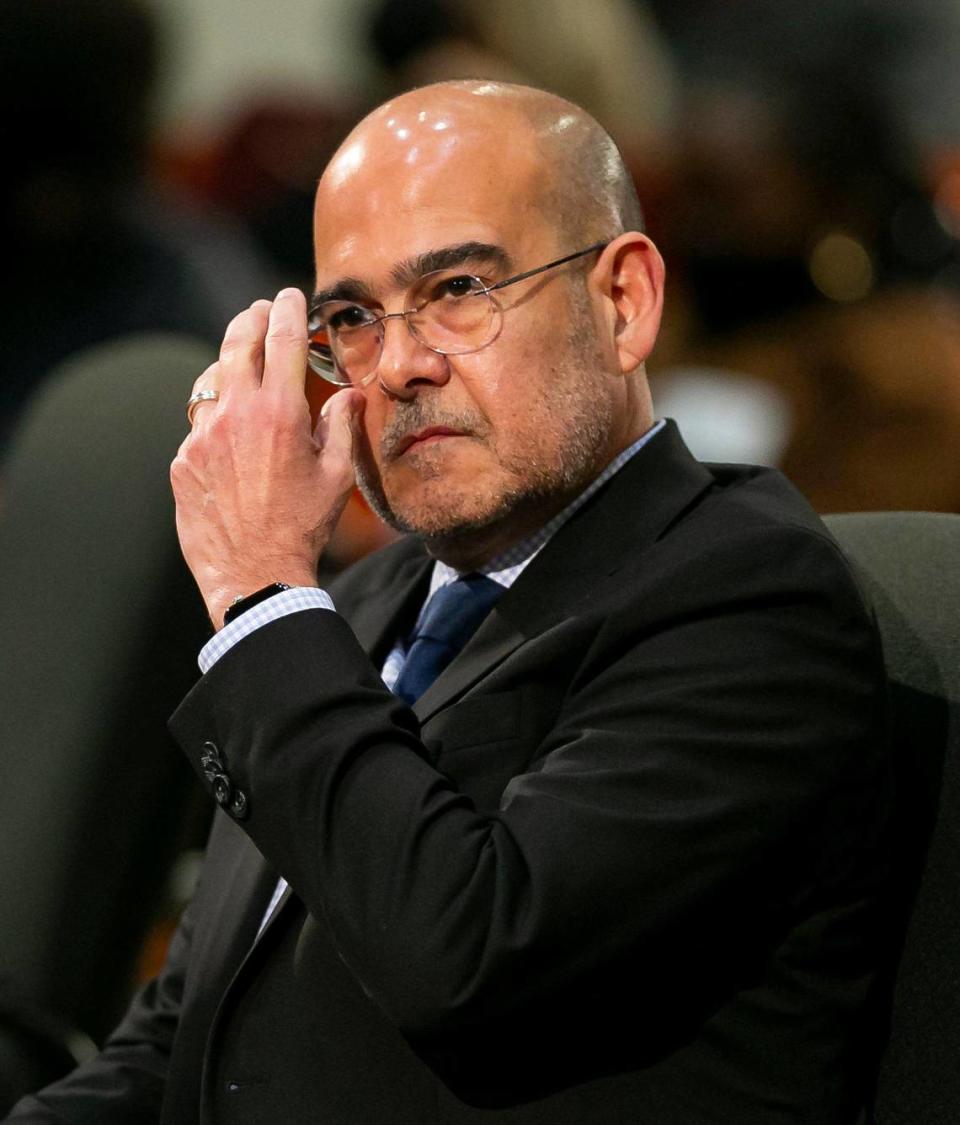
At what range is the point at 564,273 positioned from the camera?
4.79 feet

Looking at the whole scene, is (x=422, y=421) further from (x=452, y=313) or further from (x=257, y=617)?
(x=257, y=617)

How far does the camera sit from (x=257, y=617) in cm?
127

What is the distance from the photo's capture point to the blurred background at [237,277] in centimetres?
171

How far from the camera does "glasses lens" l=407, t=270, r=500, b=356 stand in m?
1.42

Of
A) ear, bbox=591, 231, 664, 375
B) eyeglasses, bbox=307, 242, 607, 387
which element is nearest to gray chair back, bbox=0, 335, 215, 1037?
eyeglasses, bbox=307, 242, 607, 387

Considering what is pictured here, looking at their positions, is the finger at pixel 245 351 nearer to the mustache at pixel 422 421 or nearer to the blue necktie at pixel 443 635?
the mustache at pixel 422 421

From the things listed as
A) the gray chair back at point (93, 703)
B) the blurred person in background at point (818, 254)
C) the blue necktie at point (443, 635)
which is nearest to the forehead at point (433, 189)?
the blue necktie at point (443, 635)

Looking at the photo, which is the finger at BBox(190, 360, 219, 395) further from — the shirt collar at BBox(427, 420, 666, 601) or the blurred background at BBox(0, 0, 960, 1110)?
the shirt collar at BBox(427, 420, 666, 601)

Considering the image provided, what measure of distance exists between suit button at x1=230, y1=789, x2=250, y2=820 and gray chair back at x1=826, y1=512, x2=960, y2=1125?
0.51m

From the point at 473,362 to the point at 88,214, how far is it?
1.56m

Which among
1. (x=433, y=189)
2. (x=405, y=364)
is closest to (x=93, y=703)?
(x=405, y=364)

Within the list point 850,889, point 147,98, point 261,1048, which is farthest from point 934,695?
point 147,98

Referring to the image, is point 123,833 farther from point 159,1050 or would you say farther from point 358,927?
point 358,927

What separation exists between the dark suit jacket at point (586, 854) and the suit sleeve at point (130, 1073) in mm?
237
